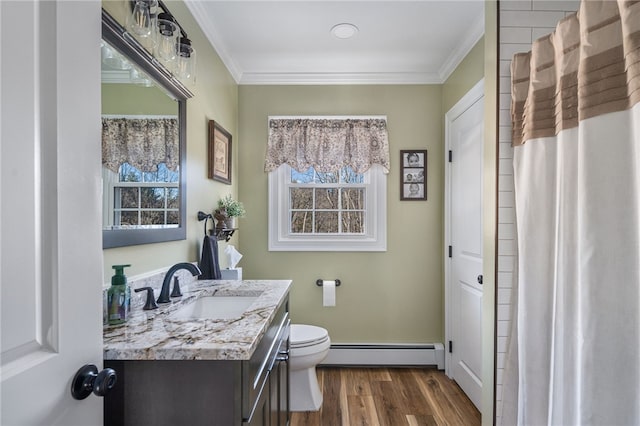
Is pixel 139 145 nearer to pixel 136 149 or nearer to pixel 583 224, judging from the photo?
pixel 136 149

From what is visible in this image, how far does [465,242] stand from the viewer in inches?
94.1

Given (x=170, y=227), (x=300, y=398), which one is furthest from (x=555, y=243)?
(x=300, y=398)

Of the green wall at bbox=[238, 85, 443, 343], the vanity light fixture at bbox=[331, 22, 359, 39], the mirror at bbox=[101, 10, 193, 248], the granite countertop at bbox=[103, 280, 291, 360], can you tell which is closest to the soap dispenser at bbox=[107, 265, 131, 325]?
the granite countertop at bbox=[103, 280, 291, 360]

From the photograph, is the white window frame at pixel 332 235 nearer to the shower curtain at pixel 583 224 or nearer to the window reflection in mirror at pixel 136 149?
the window reflection in mirror at pixel 136 149

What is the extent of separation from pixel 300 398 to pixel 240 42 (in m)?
2.50

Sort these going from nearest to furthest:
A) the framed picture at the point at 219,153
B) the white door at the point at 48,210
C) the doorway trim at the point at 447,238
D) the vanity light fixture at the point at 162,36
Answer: the white door at the point at 48,210 < the vanity light fixture at the point at 162,36 < the framed picture at the point at 219,153 < the doorway trim at the point at 447,238

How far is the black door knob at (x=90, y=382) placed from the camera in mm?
642

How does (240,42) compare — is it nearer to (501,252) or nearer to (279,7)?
(279,7)

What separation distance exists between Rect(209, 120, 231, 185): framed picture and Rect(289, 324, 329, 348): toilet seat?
117cm

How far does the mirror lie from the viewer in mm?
1197

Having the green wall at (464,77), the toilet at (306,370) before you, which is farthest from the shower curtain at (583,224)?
the toilet at (306,370)

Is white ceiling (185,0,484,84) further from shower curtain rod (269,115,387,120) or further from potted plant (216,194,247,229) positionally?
potted plant (216,194,247,229)

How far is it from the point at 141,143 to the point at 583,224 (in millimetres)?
1609

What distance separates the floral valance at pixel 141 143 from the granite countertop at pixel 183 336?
0.57 metres
